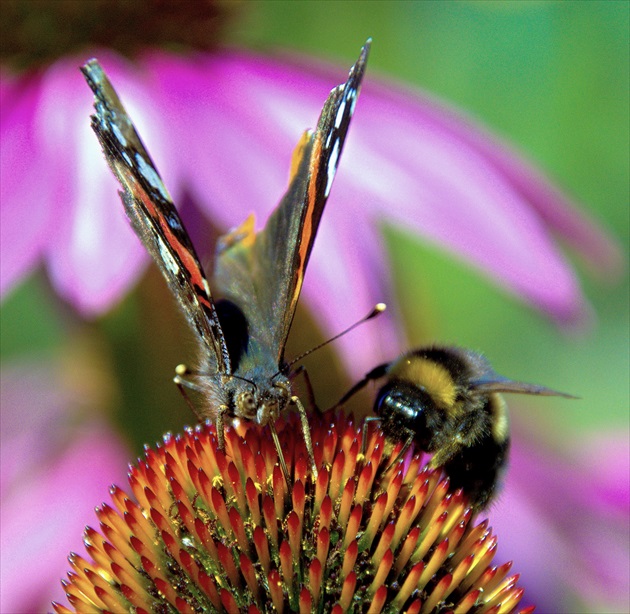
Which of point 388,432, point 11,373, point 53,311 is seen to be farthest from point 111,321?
point 11,373

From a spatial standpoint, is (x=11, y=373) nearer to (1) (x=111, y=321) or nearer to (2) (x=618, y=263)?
(1) (x=111, y=321)

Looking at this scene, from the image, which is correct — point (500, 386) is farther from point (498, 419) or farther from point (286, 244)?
point (286, 244)

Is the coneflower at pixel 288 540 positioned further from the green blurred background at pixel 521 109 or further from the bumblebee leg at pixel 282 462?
the green blurred background at pixel 521 109

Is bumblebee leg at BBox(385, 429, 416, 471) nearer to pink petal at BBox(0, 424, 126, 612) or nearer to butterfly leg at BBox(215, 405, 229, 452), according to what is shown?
butterfly leg at BBox(215, 405, 229, 452)

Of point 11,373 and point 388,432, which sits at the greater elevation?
point 11,373

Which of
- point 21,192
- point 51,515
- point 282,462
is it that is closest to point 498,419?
point 282,462
